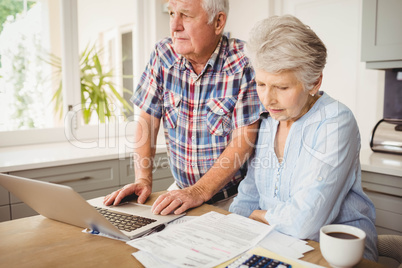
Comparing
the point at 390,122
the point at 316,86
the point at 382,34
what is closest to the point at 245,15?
the point at 382,34

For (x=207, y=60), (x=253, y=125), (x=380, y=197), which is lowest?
(x=380, y=197)

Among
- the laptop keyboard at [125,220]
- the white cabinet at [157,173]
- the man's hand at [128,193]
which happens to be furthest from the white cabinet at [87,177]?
the laptop keyboard at [125,220]

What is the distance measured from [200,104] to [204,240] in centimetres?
73

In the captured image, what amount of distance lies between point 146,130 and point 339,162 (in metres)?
0.89

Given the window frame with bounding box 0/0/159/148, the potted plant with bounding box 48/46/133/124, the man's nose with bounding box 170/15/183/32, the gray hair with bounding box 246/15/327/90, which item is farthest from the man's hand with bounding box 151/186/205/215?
the potted plant with bounding box 48/46/133/124

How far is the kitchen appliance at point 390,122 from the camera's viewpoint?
2.25m

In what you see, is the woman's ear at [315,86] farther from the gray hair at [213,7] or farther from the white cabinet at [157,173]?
the white cabinet at [157,173]

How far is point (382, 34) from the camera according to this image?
229 cm

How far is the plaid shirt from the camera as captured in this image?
146cm

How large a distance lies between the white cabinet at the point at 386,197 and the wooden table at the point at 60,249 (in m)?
1.31

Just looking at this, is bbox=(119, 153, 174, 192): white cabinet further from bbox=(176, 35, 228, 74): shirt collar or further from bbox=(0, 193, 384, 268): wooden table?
bbox=(0, 193, 384, 268): wooden table

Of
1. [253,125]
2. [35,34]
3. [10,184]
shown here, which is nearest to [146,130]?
[253,125]

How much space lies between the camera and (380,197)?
6.84ft

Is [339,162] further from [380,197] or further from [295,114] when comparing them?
[380,197]
